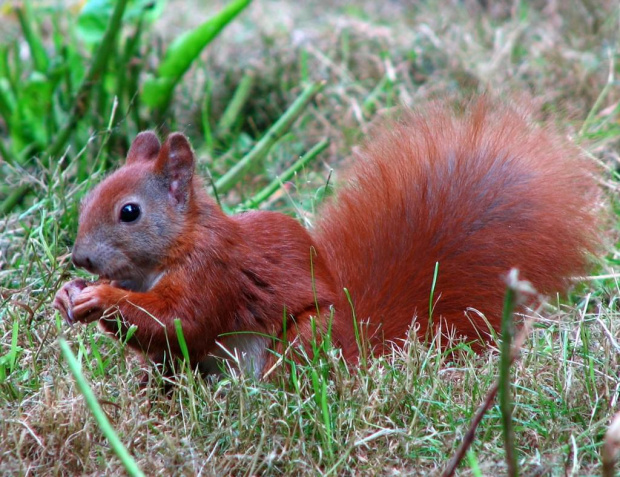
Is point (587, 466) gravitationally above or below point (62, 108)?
below

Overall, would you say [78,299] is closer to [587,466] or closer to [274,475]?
[274,475]

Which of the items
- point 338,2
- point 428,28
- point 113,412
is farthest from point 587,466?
point 338,2

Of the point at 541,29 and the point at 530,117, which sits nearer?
the point at 530,117

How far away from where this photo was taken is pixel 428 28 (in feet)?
17.3

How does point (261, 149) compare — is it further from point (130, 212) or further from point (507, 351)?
point (507, 351)

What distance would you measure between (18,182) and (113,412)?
1.78 meters

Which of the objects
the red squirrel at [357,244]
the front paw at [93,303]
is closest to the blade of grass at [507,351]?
the red squirrel at [357,244]

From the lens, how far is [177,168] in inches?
92.0

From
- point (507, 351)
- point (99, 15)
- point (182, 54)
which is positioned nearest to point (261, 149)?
point (182, 54)

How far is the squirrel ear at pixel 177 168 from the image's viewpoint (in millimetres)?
2322

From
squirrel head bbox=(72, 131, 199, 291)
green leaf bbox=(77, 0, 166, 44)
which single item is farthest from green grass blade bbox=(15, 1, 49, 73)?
squirrel head bbox=(72, 131, 199, 291)

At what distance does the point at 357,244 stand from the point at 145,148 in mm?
734

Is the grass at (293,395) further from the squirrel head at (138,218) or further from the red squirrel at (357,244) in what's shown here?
the squirrel head at (138,218)

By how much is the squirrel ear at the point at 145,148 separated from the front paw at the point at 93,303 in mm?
533
